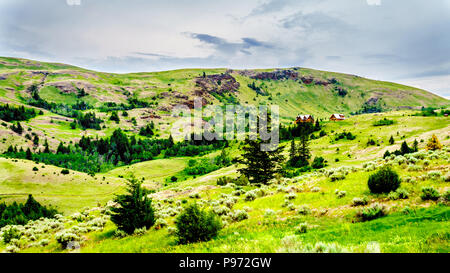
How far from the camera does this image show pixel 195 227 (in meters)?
12.4

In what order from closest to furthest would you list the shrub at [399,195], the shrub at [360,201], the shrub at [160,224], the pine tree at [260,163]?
the shrub at [399,195], the shrub at [360,201], the shrub at [160,224], the pine tree at [260,163]

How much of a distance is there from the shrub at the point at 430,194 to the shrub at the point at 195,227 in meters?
12.6

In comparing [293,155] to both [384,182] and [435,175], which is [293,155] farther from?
[384,182]

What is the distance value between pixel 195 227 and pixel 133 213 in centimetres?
939

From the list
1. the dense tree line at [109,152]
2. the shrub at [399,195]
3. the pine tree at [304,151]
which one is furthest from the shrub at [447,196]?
the dense tree line at [109,152]

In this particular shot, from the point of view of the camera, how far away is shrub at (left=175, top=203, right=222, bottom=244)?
40.8ft

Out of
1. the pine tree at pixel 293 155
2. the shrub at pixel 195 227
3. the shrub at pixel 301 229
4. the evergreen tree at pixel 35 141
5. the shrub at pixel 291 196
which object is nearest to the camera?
the shrub at pixel 301 229

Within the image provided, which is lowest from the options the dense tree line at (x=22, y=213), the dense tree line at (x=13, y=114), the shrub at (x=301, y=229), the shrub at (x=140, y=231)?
the dense tree line at (x=22, y=213)

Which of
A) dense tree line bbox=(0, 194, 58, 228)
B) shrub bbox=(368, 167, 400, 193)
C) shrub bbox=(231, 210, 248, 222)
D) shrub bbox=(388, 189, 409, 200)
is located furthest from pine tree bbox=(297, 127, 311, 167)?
dense tree line bbox=(0, 194, 58, 228)

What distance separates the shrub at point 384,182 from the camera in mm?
15586

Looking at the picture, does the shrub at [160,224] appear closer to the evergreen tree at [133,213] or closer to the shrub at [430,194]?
the evergreen tree at [133,213]

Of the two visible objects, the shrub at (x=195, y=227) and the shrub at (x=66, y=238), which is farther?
the shrub at (x=66, y=238)
